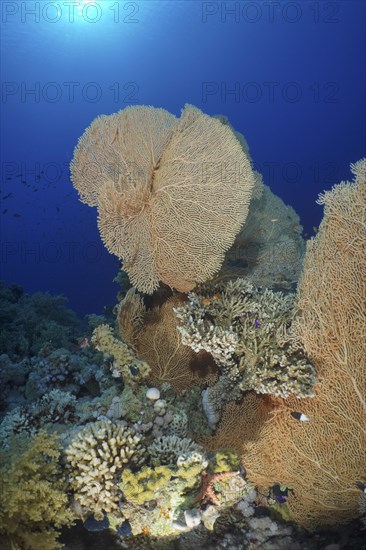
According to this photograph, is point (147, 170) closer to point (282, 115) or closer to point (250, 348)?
point (250, 348)

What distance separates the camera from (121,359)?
521cm

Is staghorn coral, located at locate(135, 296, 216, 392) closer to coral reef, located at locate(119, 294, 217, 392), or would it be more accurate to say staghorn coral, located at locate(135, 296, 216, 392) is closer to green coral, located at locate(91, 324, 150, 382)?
coral reef, located at locate(119, 294, 217, 392)

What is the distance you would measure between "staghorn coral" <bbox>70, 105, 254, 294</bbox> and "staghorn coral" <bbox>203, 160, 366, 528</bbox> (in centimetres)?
128

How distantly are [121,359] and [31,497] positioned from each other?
2.07 m

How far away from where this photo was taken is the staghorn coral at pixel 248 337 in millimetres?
4316

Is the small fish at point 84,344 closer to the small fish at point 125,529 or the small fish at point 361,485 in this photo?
the small fish at point 125,529

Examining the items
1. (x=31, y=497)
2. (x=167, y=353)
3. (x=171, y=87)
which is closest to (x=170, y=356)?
(x=167, y=353)

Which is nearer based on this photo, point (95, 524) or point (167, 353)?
point (95, 524)

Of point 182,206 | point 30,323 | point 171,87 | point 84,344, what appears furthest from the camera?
point 171,87

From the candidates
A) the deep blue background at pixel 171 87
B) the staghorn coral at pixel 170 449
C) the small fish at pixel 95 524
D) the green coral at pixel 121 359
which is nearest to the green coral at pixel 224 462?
the staghorn coral at pixel 170 449

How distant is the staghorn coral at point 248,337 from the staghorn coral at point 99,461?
54.8 inches

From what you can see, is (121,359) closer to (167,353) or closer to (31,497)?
(167,353)

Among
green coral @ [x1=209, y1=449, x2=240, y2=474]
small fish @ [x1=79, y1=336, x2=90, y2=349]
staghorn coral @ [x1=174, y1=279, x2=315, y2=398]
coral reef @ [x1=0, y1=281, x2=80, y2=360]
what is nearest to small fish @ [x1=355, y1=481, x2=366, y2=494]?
staghorn coral @ [x1=174, y1=279, x2=315, y2=398]

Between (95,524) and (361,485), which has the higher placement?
(361,485)
